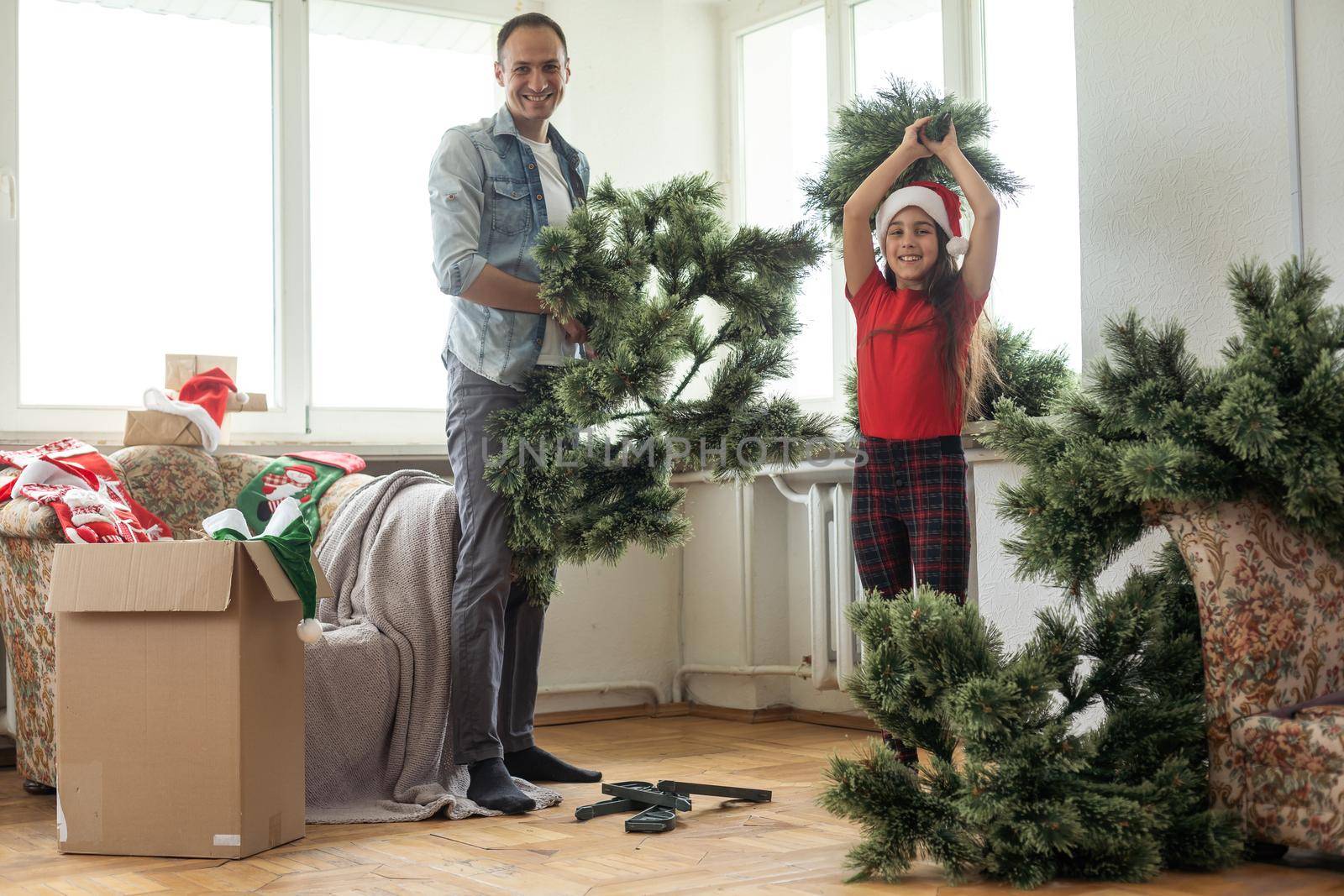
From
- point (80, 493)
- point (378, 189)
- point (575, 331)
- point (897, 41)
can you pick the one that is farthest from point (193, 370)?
point (897, 41)

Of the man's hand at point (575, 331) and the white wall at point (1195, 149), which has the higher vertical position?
the white wall at point (1195, 149)

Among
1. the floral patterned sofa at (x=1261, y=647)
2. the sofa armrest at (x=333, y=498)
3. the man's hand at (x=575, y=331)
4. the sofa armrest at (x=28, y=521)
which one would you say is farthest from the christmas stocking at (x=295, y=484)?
the floral patterned sofa at (x=1261, y=647)

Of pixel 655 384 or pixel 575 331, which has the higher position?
pixel 575 331

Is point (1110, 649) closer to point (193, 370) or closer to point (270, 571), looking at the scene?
point (270, 571)

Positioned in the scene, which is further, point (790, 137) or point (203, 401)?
point (790, 137)

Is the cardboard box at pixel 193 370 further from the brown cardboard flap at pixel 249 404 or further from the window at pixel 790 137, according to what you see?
the window at pixel 790 137

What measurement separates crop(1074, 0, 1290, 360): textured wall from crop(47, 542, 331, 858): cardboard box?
162 centimetres

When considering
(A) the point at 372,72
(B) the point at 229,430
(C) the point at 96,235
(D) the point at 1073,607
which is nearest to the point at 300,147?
(A) the point at 372,72

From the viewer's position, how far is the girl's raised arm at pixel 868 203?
2.38m

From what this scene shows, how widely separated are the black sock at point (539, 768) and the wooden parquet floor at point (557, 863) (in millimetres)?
50

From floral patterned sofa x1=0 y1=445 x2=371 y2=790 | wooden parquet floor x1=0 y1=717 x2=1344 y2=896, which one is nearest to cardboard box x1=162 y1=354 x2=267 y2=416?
floral patterned sofa x1=0 y1=445 x2=371 y2=790

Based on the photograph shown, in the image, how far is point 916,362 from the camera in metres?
2.35

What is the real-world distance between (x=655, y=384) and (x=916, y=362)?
44cm

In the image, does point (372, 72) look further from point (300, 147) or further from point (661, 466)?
point (661, 466)
